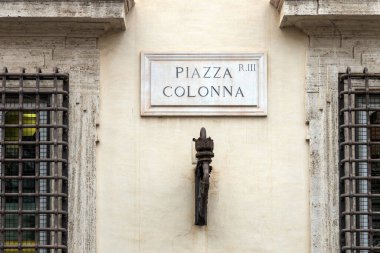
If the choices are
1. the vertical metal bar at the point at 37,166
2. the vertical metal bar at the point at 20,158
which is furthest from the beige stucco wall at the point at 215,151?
the vertical metal bar at the point at 20,158

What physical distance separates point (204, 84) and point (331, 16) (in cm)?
124

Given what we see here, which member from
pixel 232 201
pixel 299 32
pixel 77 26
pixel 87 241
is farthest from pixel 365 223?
pixel 77 26

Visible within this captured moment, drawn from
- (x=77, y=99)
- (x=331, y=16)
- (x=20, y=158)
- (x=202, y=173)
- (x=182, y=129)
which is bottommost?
(x=202, y=173)

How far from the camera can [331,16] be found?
31.6ft

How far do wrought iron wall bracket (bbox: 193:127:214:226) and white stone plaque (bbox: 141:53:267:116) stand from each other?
49 cm

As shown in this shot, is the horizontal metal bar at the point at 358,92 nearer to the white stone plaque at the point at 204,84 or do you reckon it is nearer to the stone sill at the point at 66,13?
the white stone plaque at the point at 204,84

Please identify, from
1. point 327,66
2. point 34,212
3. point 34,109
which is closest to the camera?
point 34,212

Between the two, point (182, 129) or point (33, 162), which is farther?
point (182, 129)

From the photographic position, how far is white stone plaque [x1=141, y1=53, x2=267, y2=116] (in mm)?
9727

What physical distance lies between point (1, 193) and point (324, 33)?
10.3ft

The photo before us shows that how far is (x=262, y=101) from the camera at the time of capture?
31.9ft

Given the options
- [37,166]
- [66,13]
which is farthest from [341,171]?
[66,13]

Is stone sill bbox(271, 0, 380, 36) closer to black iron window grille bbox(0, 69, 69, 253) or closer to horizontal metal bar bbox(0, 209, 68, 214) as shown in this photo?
black iron window grille bbox(0, 69, 69, 253)

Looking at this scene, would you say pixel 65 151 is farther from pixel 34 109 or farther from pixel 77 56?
pixel 77 56
